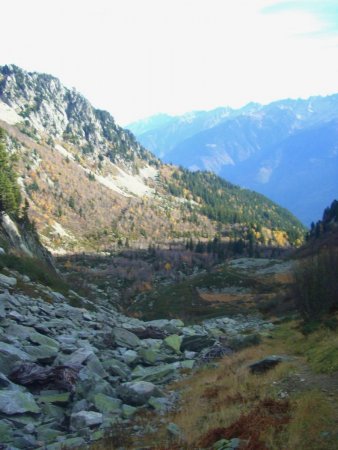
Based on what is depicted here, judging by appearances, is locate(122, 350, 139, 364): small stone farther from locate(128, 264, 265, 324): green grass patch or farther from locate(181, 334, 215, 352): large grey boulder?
locate(128, 264, 265, 324): green grass patch

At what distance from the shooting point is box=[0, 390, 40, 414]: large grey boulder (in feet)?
43.2

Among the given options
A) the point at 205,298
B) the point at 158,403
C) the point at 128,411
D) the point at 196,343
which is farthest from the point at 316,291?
the point at 205,298

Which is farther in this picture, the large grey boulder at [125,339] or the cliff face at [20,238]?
the cliff face at [20,238]

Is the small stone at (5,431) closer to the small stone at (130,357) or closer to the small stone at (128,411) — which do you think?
the small stone at (128,411)

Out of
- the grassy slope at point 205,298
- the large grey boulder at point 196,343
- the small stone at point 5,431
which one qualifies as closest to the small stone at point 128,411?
the small stone at point 5,431

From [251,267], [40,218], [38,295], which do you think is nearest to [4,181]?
[38,295]

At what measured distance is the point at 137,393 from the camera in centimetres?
1622

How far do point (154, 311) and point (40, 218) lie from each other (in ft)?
387

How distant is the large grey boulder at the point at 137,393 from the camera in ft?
52.8

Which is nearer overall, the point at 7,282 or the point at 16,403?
the point at 16,403

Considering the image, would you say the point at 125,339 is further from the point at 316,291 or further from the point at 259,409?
the point at 259,409

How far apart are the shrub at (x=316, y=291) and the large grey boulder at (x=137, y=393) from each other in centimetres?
1730

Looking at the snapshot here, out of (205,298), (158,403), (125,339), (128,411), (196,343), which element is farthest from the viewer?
(205,298)

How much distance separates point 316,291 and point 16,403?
23059mm
